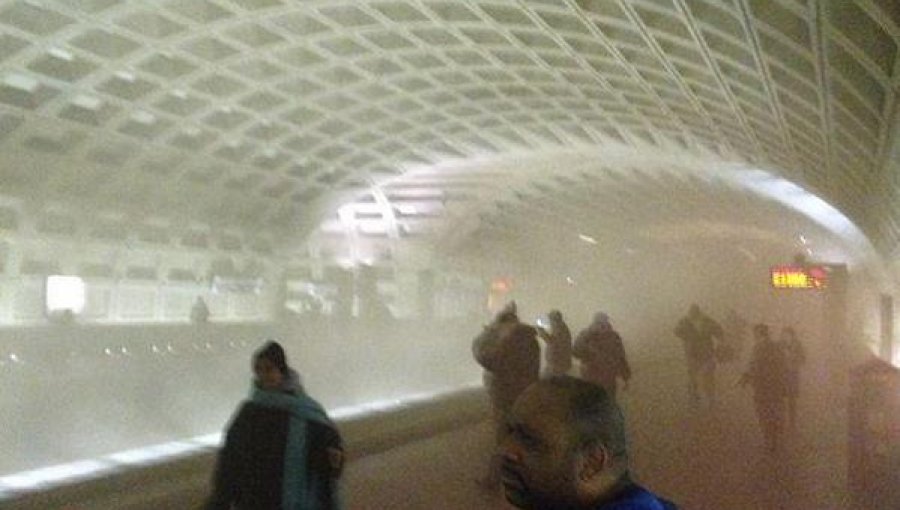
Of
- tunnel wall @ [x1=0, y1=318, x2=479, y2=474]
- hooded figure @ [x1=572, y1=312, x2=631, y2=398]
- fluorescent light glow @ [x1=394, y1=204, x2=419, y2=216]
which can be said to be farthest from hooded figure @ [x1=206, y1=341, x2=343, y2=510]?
fluorescent light glow @ [x1=394, y1=204, x2=419, y2=216]

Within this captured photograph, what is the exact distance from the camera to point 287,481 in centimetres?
506

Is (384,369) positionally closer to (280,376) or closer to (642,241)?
(642,241)

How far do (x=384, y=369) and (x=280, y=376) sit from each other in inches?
379

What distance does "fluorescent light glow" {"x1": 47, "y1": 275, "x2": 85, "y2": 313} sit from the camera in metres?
13.6

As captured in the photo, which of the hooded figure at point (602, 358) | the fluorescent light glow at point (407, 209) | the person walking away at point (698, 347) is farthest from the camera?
the fluorescent light glow at point (407, 209)

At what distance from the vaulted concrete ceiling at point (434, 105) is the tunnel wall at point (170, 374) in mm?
2118

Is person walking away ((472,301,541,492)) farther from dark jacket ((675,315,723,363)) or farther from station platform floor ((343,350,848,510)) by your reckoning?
dark jacket ((675,315,723,363))

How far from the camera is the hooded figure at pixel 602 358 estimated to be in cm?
927

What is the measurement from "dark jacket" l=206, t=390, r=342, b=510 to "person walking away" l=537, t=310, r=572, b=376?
3900 mm

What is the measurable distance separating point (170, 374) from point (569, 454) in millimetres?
12626

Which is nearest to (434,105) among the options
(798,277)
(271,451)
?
(798,277)

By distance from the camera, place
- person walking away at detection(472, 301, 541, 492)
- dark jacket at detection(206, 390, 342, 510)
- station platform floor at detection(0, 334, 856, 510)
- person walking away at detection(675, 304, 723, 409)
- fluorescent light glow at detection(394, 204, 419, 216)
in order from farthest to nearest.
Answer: fluorescent light glow at detection(394, 204, 419, 216) < person walking away at detection(675, 304, 723, 409) < station platform floor at detection(0, 334, 856, 510) < person walking away at detection(472, 301, 541, 492) < dark jacket at detection(206, 390, 342, 510)

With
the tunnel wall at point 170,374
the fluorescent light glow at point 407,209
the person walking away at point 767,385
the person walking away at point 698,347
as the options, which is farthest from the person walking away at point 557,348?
the fluorescent light glow at point 407,209

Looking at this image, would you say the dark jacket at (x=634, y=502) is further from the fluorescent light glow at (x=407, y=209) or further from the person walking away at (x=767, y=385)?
the fluorescent light glow at (x=407, y=209)
